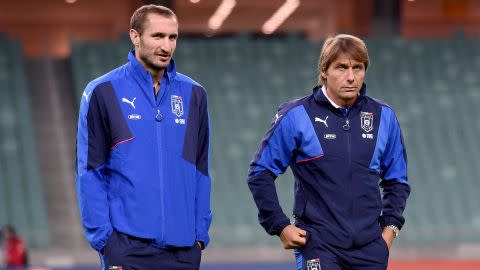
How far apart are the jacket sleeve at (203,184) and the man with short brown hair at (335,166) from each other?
270mm

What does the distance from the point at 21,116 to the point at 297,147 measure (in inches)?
481

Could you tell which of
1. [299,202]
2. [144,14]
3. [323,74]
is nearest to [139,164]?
[144,14]

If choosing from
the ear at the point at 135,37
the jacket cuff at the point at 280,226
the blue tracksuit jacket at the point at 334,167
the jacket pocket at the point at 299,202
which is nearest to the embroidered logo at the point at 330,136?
the blue tracksuit jacket at the point at 334,167

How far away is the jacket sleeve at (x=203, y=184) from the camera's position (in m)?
4.63

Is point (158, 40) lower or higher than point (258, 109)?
lower

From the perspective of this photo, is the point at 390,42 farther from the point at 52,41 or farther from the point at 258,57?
the point at 52,41

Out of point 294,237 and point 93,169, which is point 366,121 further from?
point 93,169

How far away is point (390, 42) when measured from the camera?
59.8ft

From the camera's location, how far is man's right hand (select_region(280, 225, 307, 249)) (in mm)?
4671

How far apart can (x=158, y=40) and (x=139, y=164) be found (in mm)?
544

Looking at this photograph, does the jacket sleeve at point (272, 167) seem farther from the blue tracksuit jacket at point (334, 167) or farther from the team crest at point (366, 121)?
the team crest at point (366, 121)

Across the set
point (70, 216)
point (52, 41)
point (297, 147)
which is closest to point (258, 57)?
point (70, 216)

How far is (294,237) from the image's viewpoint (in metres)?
4.67

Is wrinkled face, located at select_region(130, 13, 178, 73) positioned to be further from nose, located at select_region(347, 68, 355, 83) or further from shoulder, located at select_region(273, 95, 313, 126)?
nose, located at select_region(347, 68, 355, 83)
